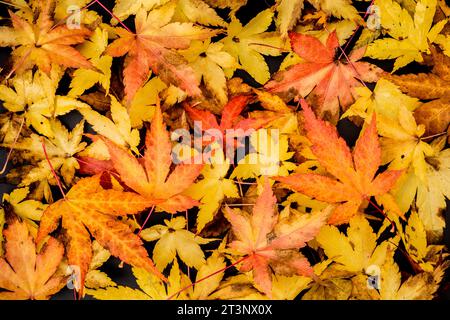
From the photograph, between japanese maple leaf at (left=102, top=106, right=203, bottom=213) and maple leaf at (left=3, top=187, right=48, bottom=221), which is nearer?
japanese maple leaf at (left=102, top=106, right=203, bottom=213)

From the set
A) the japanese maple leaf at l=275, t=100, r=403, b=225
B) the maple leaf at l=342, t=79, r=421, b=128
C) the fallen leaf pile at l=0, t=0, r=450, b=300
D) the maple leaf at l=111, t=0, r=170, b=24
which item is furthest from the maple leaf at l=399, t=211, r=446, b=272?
the maple leaf at l=111, t=0, r=170, b=24

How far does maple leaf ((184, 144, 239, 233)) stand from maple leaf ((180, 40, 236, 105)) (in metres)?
0.12

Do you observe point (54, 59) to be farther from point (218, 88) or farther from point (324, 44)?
point (324, 44)

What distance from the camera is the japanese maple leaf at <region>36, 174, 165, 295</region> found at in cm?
73

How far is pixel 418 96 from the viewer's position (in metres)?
0.79

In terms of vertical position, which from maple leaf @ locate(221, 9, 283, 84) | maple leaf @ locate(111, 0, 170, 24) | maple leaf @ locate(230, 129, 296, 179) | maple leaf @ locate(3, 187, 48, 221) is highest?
maple leaf @ locate(111, 0, 170, 24)

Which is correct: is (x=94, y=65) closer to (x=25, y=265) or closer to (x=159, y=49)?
(x=159, y=49)

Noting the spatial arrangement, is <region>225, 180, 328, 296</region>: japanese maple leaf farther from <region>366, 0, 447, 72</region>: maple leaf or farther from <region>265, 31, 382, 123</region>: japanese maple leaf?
<region>366, 0, 447, 72</region>: maple leaf

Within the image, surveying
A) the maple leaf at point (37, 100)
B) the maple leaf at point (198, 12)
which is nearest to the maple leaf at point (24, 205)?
the maple leaf at point (37, 100)

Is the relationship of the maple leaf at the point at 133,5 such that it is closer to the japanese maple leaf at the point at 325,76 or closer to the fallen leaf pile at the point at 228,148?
the fallen leaf pile at the point at 228,148

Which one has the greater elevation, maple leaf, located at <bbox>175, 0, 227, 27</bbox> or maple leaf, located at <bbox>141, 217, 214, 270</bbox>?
maple leaf, located at <bbox>175, 0, 227, 27</bbox>

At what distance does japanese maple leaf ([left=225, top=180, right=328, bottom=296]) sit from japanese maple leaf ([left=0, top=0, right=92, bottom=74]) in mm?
452
